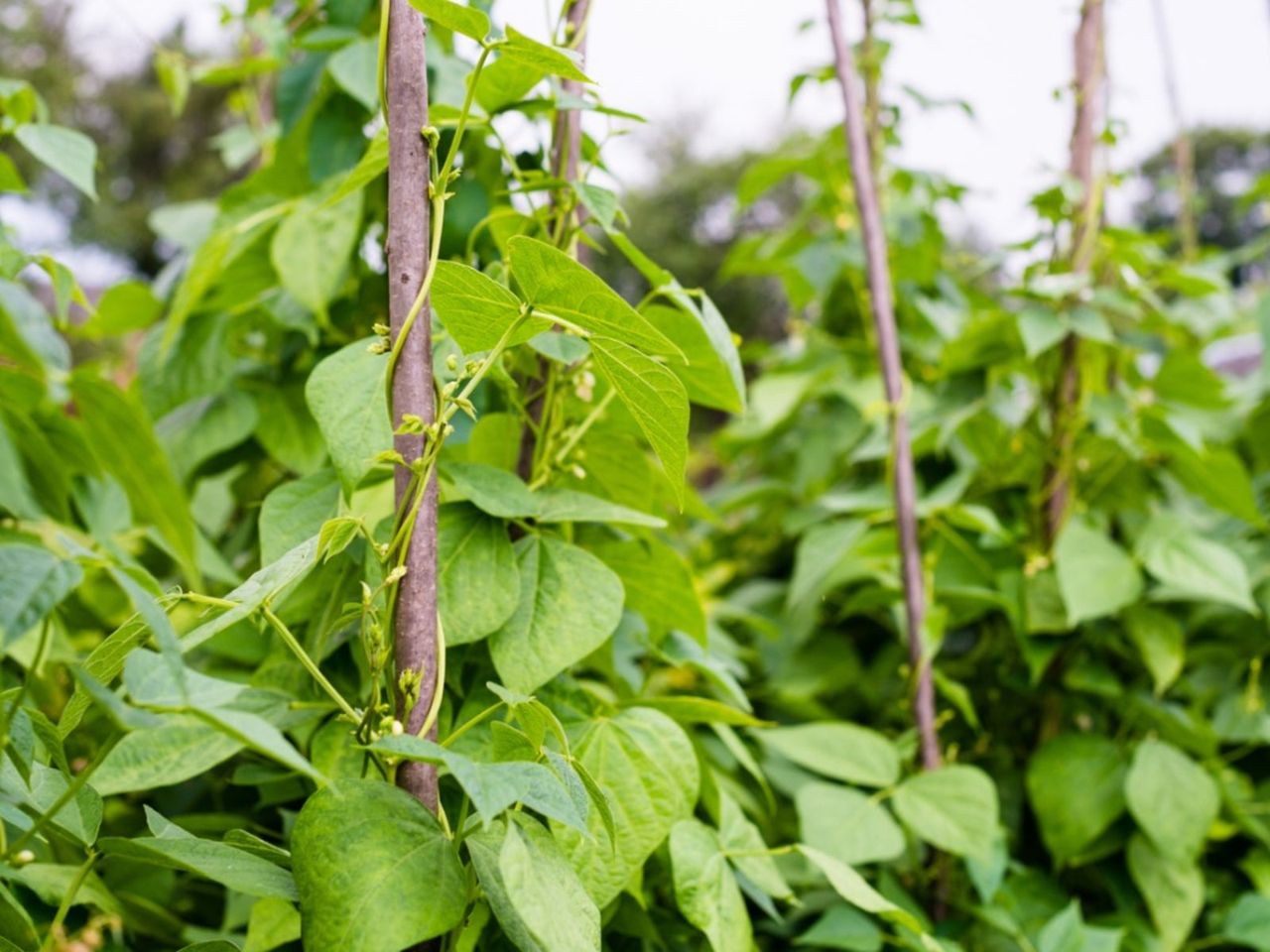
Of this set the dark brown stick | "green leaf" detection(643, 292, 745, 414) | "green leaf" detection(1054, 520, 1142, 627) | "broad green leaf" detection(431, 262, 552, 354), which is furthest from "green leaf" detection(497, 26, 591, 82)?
the dark brown stick

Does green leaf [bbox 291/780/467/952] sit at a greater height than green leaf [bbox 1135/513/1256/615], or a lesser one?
greater

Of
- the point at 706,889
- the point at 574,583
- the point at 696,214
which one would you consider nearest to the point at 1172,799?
the point at 706,889

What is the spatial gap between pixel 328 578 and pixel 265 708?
98 millimetres

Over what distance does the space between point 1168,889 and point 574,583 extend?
2.86ft

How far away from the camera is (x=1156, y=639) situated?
1251 millimetres

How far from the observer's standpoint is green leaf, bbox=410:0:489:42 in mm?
533

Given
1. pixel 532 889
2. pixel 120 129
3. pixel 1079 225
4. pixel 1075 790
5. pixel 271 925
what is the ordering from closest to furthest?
pixel 532 889 < pixel 271 925 < pixel 1075 790 < pixel 1079 225 < pixel 120 129

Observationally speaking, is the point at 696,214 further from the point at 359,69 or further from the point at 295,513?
the point at 295,513

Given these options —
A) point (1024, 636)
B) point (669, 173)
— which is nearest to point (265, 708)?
point (1024, 636)

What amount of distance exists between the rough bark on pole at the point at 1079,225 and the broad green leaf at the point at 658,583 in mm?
686

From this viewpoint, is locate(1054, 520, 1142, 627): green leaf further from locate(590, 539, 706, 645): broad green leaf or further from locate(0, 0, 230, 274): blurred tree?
locate(0, 0, 230, 274): blurred tree

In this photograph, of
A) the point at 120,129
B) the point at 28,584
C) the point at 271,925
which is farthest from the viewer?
the point at 120,129

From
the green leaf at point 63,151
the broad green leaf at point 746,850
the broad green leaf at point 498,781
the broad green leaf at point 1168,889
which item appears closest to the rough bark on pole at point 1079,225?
the broad green leaf at point 1168,889

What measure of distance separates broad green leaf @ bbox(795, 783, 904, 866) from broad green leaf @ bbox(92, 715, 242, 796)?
0.53m
